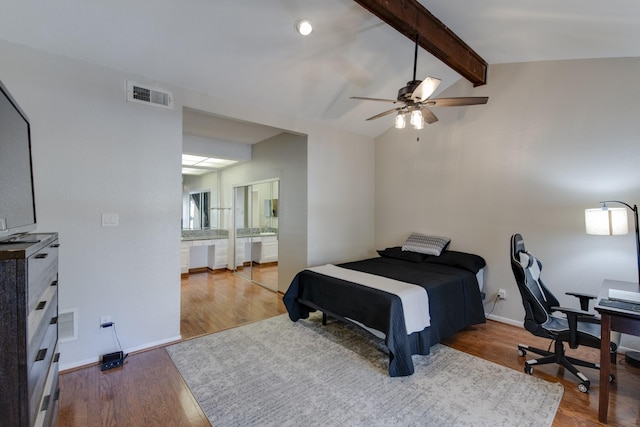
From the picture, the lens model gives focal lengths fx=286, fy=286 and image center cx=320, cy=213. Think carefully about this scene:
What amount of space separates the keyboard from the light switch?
13.3 feet

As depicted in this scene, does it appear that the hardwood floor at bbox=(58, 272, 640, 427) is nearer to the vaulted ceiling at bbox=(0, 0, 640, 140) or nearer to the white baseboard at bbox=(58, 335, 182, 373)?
the white baseboard at bbox=(58, 335, 182, 373)

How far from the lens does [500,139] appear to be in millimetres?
3688

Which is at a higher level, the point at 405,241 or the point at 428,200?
the point at 428,200

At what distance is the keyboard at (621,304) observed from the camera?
1901 millimetres

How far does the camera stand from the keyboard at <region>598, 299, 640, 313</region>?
1901 mm

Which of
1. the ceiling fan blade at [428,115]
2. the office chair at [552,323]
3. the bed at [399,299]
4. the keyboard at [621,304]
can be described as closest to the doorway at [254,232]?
the bed at [399,299]

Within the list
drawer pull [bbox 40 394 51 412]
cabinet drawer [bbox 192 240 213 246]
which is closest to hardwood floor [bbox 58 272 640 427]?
drawer pull [bbox 40 394 51 412]

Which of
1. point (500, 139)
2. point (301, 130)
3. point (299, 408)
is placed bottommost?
point (299, 408)

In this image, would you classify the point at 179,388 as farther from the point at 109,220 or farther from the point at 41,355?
the point at 109,220

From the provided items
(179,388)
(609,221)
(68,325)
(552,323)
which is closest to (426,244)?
(552,323)

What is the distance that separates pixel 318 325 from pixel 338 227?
1.70 meters

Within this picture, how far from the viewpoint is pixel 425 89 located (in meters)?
2.43

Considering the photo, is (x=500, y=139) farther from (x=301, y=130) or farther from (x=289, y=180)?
(x=289, y=180)

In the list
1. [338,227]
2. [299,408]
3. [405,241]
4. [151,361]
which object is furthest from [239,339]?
[405,241]
